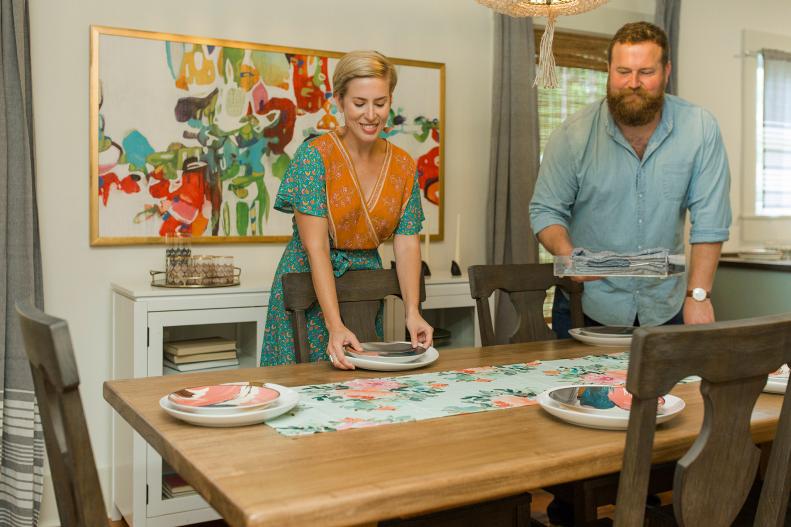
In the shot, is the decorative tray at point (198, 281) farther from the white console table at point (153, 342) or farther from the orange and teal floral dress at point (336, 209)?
the orange and teal floral dress at point (336, 209)

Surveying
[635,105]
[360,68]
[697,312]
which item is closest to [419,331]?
[360,68]

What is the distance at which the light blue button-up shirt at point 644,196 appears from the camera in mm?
2621

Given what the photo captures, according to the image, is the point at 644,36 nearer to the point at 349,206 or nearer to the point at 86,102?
the point at 349,206

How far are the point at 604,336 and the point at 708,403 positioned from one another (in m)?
1.16

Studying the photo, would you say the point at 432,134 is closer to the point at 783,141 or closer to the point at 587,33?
the point at 587,33

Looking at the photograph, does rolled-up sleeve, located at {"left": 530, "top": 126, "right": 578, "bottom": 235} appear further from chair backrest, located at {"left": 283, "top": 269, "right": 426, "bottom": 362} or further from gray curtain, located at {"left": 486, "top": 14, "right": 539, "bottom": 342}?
gray curtain, located at {"left": 486, "top": 14, "right": 539, "bottom": 342}

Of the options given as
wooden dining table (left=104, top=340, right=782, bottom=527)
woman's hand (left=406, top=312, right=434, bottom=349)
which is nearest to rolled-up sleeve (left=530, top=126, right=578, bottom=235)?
woman's hand (left=406, top=312, right=434, bottom=349)

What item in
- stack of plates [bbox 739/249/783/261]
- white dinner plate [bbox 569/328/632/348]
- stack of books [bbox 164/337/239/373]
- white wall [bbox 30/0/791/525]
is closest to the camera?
white dinner plate [bbox 569/328/632/348]

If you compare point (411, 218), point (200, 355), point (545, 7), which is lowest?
point (200, 355)

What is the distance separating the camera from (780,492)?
1456 millimetres

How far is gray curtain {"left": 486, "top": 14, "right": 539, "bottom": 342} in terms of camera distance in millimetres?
4035

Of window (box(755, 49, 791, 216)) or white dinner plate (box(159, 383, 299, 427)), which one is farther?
window (box(755, 49, 791, 216))

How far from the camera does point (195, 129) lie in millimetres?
3406

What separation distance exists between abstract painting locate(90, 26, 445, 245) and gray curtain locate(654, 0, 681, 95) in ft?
6.66
